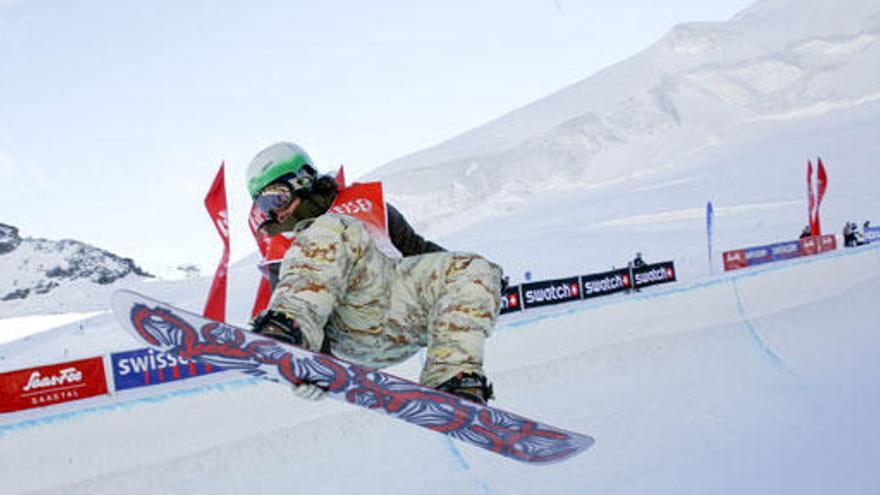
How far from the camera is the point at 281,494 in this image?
14.0 feet

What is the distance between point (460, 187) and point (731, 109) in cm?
3412

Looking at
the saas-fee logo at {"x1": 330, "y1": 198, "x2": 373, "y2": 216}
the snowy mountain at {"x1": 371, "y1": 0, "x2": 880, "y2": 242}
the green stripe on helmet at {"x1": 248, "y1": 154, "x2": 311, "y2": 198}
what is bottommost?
the saas-fee logo at {"x1": 330, "y1": 198, "x2": 373, "y2": 216}

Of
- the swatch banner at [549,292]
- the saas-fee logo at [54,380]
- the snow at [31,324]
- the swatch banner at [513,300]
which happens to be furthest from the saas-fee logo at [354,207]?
the snow at [31,324]

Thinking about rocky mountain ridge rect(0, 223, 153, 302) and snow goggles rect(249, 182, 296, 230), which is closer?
snow goggles rect(249, 182, 296, 230)

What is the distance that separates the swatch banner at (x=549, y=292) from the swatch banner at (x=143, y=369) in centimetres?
809

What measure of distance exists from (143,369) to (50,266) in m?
55.8


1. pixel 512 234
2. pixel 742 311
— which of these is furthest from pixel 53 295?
pixel 742 311

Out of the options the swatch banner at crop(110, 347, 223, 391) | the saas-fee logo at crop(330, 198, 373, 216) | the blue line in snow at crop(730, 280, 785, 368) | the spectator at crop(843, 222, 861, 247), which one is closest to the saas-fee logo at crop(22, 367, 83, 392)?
the swatch banner at crop(110, 347, 223, 391)

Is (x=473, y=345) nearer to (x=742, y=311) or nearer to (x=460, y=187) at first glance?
(x=742, y=311)

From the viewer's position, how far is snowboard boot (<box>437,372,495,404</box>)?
7.69 feet

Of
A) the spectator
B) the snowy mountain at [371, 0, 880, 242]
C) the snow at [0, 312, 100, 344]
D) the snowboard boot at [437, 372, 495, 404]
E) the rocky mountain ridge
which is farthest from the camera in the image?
the snowy mountain at [371, 0, 880, 242]

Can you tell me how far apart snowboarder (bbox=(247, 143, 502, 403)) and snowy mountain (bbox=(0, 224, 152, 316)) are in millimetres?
45399

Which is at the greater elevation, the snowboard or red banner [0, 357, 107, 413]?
the snowboard

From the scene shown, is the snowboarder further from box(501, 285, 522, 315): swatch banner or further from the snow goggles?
box(501, 285, 522, 315): swatch banner
